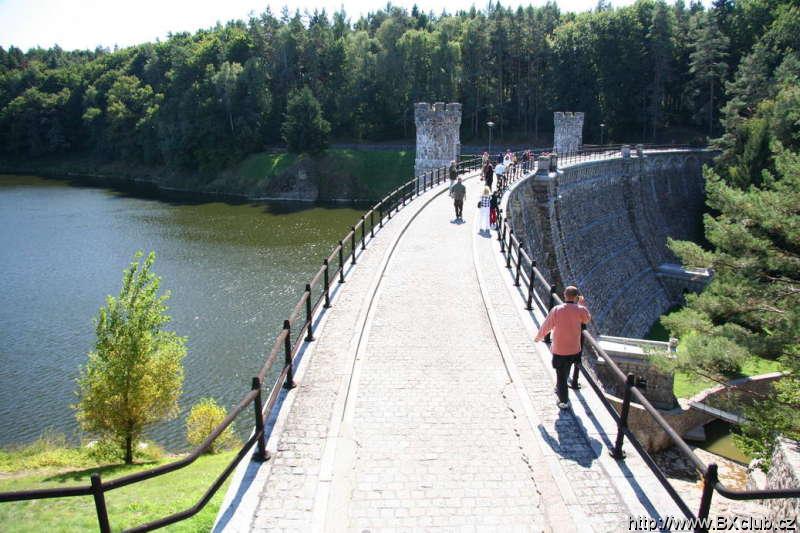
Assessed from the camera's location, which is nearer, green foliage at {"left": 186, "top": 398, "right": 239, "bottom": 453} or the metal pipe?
the metal pipe

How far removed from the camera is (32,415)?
712 inches

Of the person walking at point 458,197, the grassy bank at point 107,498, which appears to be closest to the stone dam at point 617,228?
the person walking at point 458,197

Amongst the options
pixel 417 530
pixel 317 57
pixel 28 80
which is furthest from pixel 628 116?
pixel 28 80

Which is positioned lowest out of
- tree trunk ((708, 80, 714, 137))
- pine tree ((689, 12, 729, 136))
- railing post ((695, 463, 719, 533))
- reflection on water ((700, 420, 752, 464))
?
reflection on water ((700, 420, 752, 464))

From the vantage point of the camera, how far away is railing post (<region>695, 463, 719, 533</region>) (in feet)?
15.5

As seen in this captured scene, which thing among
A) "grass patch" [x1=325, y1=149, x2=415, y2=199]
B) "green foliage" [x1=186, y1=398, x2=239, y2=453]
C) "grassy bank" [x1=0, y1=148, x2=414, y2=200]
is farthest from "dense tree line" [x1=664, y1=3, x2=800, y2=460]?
"grassy bank" [x1=0, y1=148, x2=414, y2=200]

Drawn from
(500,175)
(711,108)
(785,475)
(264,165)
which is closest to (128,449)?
(785,475)

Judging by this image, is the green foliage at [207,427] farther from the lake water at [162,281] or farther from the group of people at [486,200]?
the group of people at [486,200]

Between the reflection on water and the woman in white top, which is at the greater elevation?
the woman in white top

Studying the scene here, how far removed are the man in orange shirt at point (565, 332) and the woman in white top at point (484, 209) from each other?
34.7 feet

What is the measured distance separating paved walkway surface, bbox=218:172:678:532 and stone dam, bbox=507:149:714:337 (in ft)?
38.8

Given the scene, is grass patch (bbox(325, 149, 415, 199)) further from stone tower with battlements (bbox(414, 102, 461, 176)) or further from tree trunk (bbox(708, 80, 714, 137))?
tree trunk (bbox(708, 80, 714, 137))

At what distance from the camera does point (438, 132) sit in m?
39.3

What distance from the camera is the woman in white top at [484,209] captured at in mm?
18156
